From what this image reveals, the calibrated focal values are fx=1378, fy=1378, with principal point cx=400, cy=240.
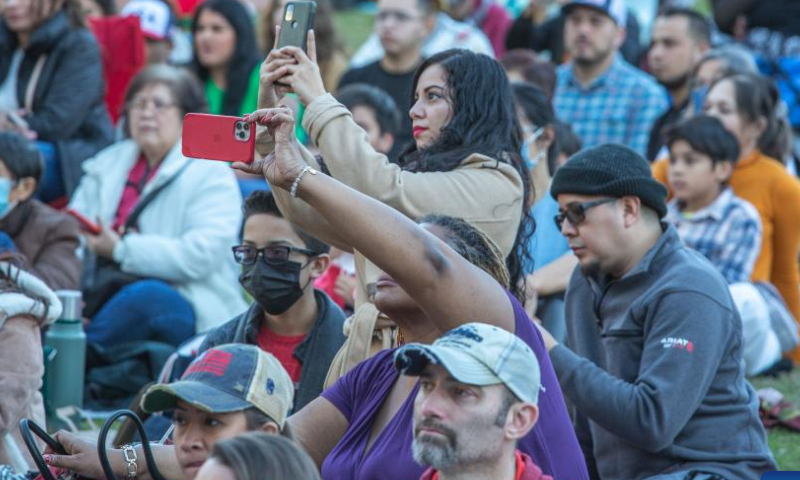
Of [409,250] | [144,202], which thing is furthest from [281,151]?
[144,202]

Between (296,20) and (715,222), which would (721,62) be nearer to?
(715,222)

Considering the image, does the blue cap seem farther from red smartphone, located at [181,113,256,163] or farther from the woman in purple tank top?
red smartphone, located at [181,113,256,163]

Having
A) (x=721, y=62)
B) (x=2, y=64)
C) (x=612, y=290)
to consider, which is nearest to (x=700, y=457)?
(x=612, y=290)

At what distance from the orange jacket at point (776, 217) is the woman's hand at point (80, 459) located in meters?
4.79

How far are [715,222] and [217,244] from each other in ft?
8.76

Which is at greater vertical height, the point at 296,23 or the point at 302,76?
the point at 296,23

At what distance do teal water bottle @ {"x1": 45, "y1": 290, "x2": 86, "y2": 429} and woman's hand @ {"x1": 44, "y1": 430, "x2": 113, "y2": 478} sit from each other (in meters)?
2.85

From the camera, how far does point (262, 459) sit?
2863 millimetres

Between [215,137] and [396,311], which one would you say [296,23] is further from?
[396,311]

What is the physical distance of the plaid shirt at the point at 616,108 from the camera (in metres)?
9.25

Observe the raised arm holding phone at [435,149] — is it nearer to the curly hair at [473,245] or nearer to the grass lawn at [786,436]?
the curly hair at [473,245]

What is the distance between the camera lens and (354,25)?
58.9ft

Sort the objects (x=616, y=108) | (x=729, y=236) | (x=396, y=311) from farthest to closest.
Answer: (x=616, y=108) < (x=729, y=236) < (x=396, y=311)

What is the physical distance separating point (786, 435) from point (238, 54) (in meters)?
4.71
